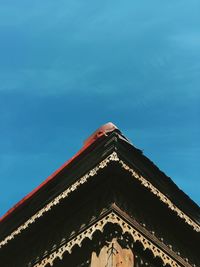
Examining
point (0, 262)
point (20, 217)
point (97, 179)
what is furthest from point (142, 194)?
point (0, 262)

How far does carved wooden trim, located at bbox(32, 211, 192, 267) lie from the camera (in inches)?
263

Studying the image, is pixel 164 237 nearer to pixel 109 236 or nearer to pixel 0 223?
pixel 109 236

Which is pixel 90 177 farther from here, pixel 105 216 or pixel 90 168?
pixel 105 216

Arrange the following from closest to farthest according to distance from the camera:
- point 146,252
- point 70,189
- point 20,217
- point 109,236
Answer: point 109,236
point 146,252
point 70,189
point 20,217

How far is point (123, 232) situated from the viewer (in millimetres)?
6590

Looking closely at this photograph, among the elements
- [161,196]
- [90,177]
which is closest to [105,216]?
[90,177]

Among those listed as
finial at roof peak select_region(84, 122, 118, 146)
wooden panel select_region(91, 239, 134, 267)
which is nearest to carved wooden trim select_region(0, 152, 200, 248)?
finial at roof peak select_region(84, 122, 118, 146)

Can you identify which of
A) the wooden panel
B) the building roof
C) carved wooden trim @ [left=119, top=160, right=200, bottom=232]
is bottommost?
the wooden panel

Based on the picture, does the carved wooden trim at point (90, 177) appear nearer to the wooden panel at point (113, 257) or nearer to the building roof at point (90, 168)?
the building roof at point (90, 168)

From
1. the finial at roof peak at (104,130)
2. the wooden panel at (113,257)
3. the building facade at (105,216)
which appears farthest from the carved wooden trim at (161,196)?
the wooden panel at (113,257)

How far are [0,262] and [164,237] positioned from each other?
3016 mm

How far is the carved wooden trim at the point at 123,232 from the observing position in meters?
6.68

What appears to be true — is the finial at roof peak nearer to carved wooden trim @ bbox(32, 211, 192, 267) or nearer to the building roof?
the building roof

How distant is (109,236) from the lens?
6551 millimetres
